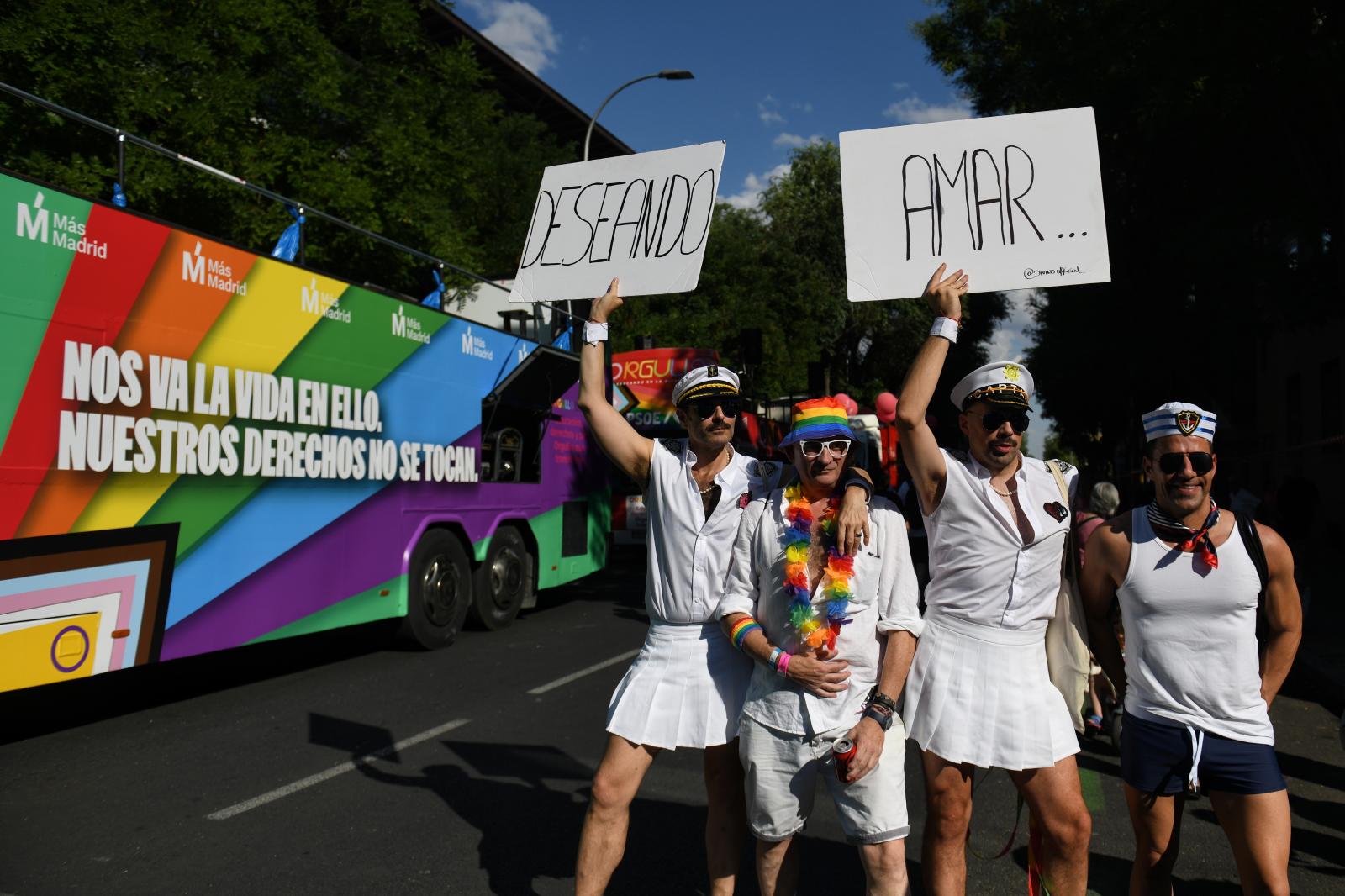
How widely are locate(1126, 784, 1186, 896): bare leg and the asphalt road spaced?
3.67 ft

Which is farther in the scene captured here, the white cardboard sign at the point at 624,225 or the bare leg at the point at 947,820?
the white cardboard sign at the point at 624,225

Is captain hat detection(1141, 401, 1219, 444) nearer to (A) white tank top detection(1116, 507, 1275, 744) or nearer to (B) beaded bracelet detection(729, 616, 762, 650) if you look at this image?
(A) white tank top detection(1116, 507, 1275, 744)

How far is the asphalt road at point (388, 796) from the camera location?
4.25m

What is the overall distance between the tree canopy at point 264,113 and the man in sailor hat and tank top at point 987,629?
1076cm

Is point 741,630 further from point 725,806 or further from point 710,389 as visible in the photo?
point 710,389

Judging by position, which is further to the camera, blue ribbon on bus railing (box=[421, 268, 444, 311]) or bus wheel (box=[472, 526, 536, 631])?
bus wheel (box=[472, 526, 536, 631])

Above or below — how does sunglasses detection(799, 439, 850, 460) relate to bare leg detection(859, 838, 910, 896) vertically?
above

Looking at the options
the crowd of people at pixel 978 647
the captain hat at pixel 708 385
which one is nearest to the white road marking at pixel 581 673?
the crowd of people at pixel 978 647

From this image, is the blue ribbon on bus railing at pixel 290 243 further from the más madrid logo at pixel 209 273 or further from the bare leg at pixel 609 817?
the bare leg at pixel 609 817

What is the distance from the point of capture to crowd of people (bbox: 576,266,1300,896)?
301 cm

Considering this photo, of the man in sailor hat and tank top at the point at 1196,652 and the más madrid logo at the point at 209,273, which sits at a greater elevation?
the más madrid logo at the point at 209,273

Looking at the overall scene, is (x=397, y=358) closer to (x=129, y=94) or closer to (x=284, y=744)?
(x=284, y=744)

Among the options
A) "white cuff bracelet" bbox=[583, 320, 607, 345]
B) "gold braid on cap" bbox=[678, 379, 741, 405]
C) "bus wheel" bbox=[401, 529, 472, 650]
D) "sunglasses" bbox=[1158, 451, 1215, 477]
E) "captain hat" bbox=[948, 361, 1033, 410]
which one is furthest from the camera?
"bus wheel" bbox=[401, 529, 472, 650]

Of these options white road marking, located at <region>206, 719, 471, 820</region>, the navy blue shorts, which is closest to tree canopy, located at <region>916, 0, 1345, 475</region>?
the navy blue shorts
